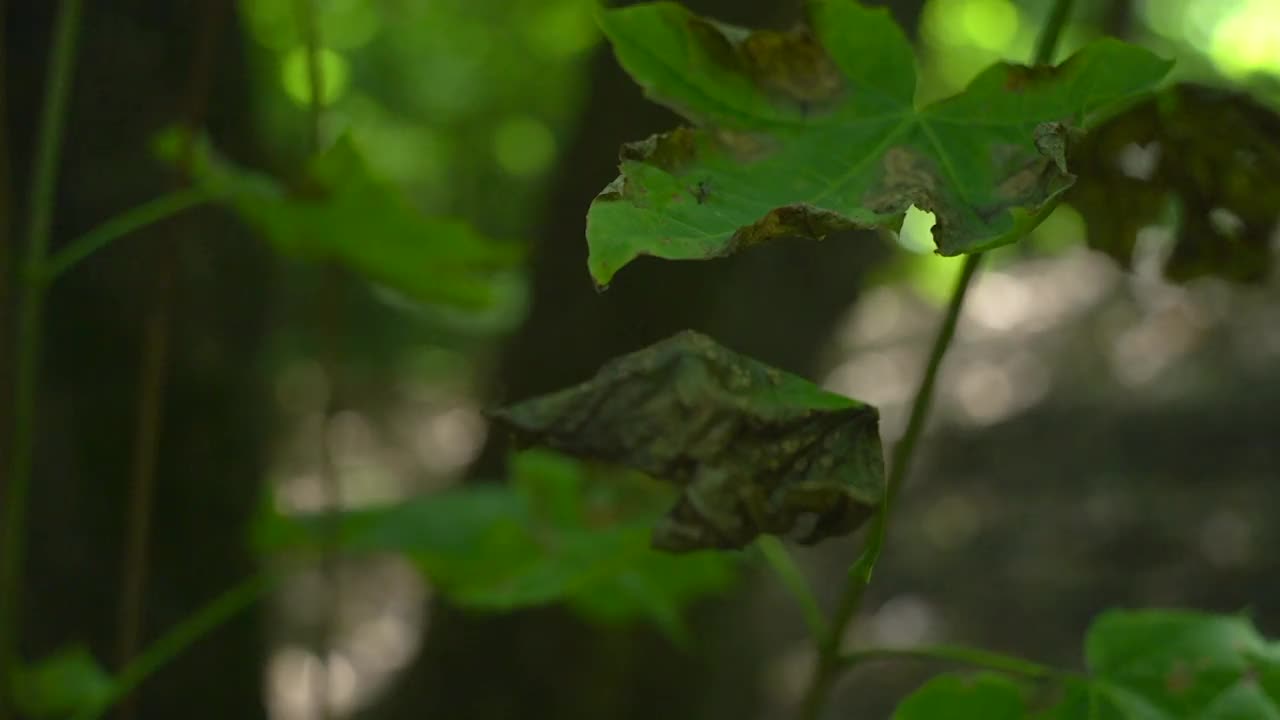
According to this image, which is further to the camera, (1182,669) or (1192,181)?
(1192,181)

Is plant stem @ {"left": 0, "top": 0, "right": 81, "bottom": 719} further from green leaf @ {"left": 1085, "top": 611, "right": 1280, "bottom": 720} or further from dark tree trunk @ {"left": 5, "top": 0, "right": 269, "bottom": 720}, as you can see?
green leaf @ {"left": 1085, "top": 611, "right": 1280, "bottom": 720}

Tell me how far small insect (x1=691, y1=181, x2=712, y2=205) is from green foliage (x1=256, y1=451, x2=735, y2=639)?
477 millimetres

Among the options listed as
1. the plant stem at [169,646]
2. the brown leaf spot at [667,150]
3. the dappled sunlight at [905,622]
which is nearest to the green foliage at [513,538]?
the plant stem at [169,646]

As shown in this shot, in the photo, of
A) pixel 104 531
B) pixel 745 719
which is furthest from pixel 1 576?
pixel 745 719

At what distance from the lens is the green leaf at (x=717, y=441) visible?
0.47 meters

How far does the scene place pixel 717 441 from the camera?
478 mm

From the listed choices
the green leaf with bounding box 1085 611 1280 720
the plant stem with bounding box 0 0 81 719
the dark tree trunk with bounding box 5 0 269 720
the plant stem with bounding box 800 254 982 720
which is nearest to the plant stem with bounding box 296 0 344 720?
the plant stem with bounding box 0 0 81 719

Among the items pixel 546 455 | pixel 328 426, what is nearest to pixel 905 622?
pixel 546 455

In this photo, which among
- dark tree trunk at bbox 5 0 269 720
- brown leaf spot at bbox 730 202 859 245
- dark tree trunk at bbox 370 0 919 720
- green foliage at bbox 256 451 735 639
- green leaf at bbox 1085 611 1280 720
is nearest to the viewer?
brown leaf spot at bbox 730 202 859 245

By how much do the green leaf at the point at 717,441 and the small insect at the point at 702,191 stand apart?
0.06 metres

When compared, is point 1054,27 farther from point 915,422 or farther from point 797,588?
point 797,588

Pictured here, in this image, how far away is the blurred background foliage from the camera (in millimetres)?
1078

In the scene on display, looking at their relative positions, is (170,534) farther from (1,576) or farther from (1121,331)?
(1121,331)

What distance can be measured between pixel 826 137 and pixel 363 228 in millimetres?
477
